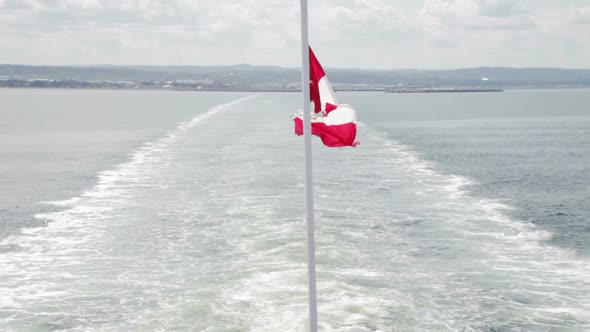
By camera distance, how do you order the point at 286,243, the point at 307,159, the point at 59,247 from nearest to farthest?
the point at 307,159 < the point at 286,243 < the point at 59,247

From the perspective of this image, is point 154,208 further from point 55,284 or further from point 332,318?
point 332,318

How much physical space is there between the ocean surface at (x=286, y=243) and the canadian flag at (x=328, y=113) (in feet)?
19.9

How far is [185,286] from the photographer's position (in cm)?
2164

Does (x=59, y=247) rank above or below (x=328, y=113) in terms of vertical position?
below

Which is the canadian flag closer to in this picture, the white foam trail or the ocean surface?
the ocean surface

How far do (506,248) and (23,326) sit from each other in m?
16.5

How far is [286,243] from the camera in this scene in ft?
84.9

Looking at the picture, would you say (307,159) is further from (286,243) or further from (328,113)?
(286,243)

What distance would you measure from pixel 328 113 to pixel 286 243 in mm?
12724

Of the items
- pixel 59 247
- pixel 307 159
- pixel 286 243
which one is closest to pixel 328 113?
pixel 307 159

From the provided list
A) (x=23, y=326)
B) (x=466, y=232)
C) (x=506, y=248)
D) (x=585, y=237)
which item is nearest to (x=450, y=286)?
(x=506, y=248)

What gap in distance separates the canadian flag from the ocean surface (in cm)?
606

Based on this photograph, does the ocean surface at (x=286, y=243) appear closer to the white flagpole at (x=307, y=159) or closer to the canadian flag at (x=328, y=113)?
the white flagpole at (x=307, y=159)

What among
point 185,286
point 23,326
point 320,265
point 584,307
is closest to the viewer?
point 23,326
